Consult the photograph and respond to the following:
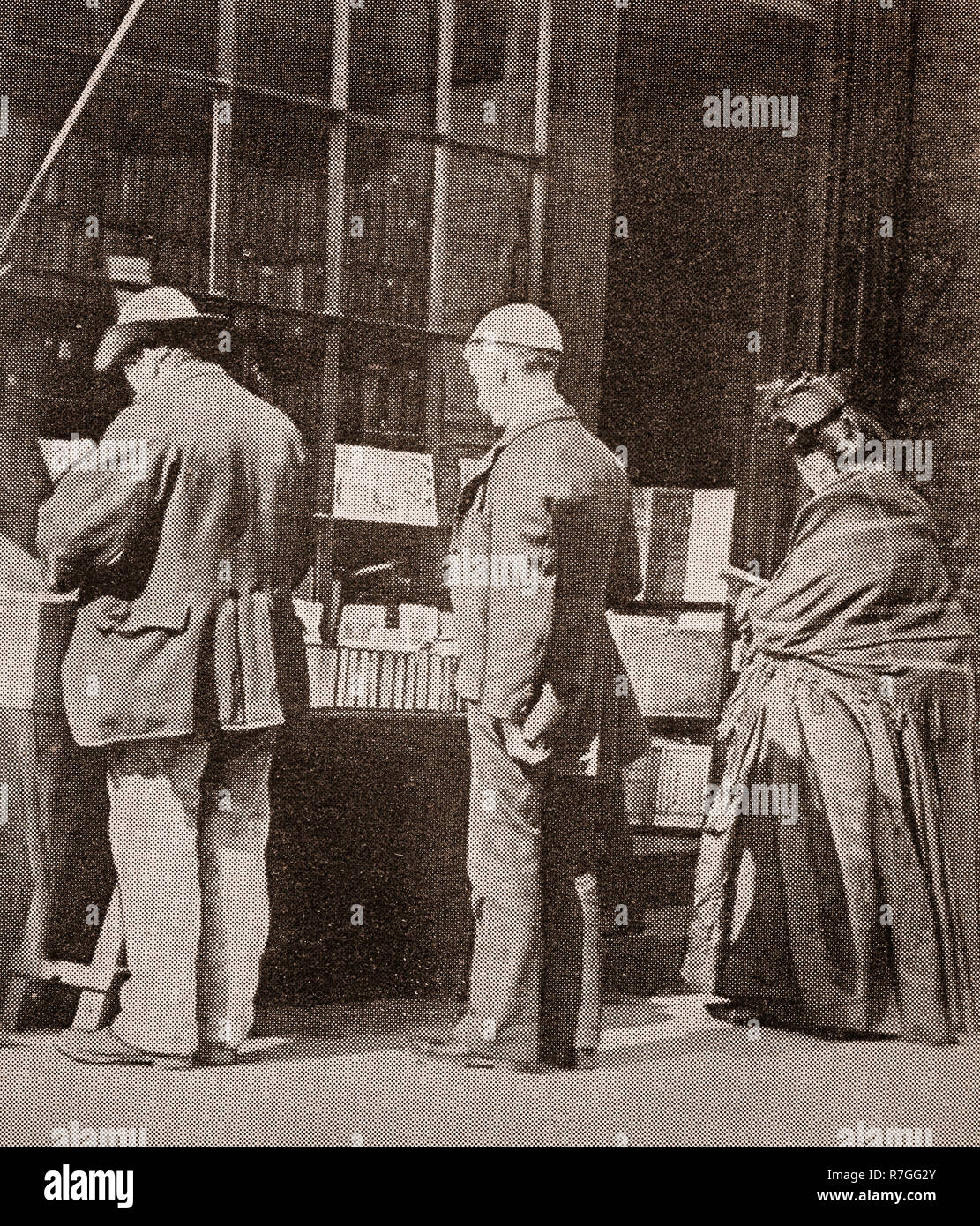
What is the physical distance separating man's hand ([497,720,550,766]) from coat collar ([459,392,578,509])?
0.52 meters

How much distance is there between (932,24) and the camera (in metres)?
3.74

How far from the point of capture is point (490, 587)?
3521 mm

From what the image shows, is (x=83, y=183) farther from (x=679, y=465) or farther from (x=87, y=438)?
(x=679, y=465)

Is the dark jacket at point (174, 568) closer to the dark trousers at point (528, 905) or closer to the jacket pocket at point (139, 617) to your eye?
the jacket pocket at point (139, 617)

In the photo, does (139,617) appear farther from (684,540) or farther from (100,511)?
(684,540)

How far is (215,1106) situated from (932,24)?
3.08m

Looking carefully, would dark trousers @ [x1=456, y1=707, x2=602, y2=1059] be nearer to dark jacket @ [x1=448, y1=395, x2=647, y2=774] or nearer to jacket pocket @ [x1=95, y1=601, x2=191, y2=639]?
dark jacket @ [x1=448, y1=395, x2=647, y2=774]

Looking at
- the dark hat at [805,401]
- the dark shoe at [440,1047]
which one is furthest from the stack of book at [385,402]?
the dark shoe at [440,1047]

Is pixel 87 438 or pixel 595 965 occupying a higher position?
pixel 87 438

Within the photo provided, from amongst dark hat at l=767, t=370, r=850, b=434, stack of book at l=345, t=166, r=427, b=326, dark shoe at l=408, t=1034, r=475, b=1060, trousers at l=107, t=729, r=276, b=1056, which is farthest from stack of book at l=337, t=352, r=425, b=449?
dark shoe at l=408, t=1034, r=475, b=1060

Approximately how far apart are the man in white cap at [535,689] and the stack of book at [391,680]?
0.05m

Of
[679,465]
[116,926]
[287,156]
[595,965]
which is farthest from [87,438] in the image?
[595,965]

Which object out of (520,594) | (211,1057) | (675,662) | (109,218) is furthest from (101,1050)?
(109,218)
